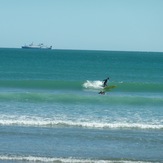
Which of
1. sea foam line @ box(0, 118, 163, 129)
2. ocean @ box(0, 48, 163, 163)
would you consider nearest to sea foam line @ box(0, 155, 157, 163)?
ocean @ box(0, 48, 163, 163)

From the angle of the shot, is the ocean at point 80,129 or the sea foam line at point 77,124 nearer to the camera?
the ocean at point 80,129

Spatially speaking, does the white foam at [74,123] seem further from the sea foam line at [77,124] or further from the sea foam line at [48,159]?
the sea foam line at [48,159]

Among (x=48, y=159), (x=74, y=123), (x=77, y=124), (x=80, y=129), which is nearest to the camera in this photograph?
(x=48, y=159)

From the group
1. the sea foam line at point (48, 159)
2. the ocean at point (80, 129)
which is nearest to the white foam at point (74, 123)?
the ocean at point (80, 129)

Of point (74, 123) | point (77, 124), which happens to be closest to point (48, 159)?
point (77, 124)

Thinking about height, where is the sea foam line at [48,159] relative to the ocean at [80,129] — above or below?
below

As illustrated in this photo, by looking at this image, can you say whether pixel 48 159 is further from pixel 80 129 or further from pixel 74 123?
pixel 74 123

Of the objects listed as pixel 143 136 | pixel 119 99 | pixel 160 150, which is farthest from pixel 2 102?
pixel 160 150

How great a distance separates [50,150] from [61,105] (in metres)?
12.2

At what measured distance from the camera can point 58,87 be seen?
153 ft

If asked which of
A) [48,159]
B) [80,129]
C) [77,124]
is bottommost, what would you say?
[48,159]

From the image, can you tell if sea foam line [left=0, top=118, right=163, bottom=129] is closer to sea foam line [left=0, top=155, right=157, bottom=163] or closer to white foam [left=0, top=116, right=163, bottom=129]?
→ white foam [left=0, top=116, right=163, bottom=129]

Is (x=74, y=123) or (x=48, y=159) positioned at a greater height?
(x=74, y=123)

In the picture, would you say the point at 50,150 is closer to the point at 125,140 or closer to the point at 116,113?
the point at 125,140
